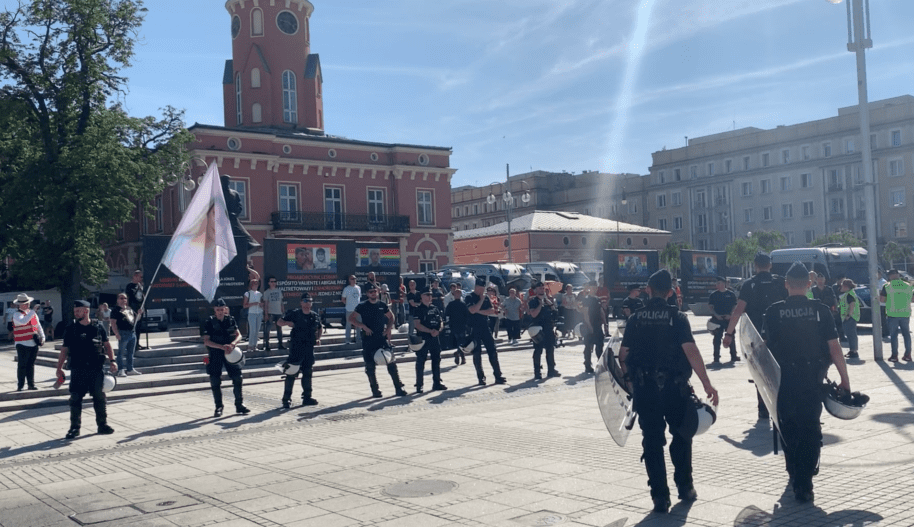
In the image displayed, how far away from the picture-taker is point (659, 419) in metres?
6.23

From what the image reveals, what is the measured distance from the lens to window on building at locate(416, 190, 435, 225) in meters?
52.0

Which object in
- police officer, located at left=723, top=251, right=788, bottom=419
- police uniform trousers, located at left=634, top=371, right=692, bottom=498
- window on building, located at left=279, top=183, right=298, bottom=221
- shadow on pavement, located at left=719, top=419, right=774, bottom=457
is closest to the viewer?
police uniform trousers, located at left=634, top=371, right=692, bottom=498

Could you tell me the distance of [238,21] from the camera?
171 feet

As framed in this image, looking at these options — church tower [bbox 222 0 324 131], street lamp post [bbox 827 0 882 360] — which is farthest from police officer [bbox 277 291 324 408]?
church tower [bbox 222 0 324 131]

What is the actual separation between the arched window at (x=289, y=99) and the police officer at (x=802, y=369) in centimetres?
4745

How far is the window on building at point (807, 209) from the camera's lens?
8131 cm

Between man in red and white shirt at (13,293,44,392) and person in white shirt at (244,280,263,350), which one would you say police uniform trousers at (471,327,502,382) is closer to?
person in white shirt at (244,280,263,350)

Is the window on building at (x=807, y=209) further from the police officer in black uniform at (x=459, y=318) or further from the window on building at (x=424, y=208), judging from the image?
the police officer in black uniform at (x=459, y=318)

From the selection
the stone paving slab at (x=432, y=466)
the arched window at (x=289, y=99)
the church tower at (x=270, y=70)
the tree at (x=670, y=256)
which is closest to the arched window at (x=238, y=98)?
the church tower at (x=270, y=70)

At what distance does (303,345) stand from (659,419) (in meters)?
7.96

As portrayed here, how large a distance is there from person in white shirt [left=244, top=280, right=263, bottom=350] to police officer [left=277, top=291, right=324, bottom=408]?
4638 mm

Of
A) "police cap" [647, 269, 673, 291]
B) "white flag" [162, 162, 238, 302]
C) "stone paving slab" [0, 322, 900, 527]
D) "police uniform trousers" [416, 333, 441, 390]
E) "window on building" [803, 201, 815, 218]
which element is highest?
"window on building" [803, 201, 815, 218]

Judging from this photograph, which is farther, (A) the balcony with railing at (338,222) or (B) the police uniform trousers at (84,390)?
(A) the balcony with railing at (338,222)

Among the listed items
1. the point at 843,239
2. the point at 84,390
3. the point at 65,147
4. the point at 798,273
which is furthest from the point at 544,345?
the point at 843,239
